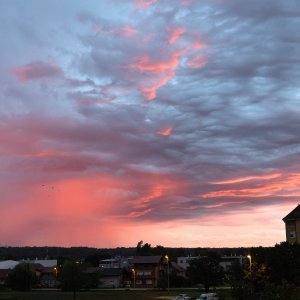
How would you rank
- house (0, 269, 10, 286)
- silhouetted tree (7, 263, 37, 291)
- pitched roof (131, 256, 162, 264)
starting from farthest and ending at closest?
house (0, 269, 10, 286)
pitched roof (131, 256, 162, 264)
silhouetted tree (7, 263, 37, 291)

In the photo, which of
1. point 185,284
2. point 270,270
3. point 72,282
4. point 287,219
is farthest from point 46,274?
point 270,270

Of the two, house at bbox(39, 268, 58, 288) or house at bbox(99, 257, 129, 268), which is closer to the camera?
house at bbox(39, 268, 58, 288)

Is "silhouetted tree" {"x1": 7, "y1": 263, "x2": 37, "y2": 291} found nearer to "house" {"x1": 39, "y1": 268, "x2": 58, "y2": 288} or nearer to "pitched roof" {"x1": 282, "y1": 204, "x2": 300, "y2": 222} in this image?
"house" {"x1": 39, "y1": 268, "x2": 58, "y2": 288}

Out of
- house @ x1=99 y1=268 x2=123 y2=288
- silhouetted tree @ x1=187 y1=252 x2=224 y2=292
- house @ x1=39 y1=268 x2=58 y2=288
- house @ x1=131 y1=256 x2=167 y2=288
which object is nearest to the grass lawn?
silhouetted tree @ x1=187 y1=252 x2=224 y2=292

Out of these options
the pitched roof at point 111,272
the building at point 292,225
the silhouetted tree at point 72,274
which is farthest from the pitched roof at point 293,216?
the pitched roof at point 111,272

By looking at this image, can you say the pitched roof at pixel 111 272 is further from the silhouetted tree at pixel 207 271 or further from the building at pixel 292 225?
the building at pixel 292 225

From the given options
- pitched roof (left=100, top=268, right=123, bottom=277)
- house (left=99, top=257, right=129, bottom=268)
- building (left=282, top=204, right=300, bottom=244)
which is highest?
building (left=282, top=204, right=300, bottom=244)

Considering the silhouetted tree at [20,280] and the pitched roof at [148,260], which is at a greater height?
the pitched roof at [148,260]

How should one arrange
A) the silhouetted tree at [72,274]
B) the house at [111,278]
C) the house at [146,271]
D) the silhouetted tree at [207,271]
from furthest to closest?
the house at [111,278], the house at [146,271], the silhouetted tree at [207,271], the silhouetted tree at [72,274]

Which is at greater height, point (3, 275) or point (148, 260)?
point (148, 260)

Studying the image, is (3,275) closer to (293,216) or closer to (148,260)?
(148,260)

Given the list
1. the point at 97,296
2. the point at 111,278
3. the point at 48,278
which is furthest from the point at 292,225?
the point at 48,278

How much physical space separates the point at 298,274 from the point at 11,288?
88.2 m

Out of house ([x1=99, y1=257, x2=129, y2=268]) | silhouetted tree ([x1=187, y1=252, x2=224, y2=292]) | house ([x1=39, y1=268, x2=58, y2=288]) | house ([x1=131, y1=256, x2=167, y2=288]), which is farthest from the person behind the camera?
house ([x1=99, y1=257, x2=129, y2=268])
